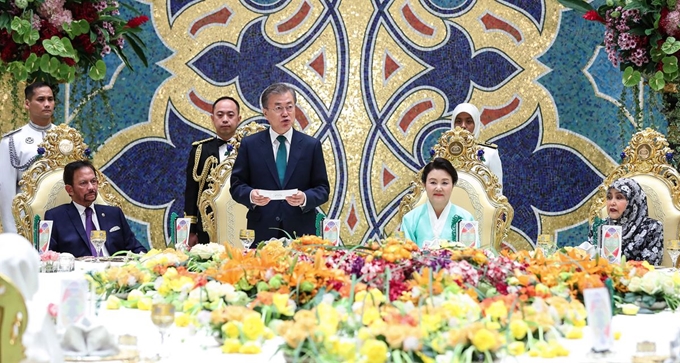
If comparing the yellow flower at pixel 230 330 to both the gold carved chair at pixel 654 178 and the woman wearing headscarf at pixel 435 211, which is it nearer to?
the woman wearing headscarf at pixel 435 211

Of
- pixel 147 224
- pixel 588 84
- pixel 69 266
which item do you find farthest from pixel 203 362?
pixel 588 84

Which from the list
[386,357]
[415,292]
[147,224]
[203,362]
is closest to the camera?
[386,357]

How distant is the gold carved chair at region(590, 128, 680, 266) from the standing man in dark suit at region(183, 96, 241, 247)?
1.98 metres

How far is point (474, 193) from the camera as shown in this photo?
4.51m

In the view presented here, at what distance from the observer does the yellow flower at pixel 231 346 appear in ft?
6.32

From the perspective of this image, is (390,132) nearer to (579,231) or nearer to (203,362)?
(579,231)

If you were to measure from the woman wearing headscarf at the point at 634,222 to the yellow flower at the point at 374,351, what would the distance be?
2.76 metres

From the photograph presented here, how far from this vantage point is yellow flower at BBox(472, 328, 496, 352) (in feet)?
5.71

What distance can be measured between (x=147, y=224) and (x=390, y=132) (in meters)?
1.71

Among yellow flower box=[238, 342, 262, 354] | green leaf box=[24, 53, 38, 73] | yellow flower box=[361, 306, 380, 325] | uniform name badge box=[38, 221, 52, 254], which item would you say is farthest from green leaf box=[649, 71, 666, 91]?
yellow flower box=[238, 342, 262, 354]

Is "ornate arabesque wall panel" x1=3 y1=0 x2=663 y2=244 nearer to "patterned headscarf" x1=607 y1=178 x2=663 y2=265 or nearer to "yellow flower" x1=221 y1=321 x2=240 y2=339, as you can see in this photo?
"patterned headscarf" x1=607 y1=178 x2=663 y2=265

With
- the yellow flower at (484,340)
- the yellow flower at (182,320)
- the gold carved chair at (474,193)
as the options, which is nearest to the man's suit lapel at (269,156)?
the gold carved chair at (474,193)

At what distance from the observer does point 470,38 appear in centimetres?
636

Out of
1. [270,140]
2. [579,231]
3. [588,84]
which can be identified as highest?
[588,84]
